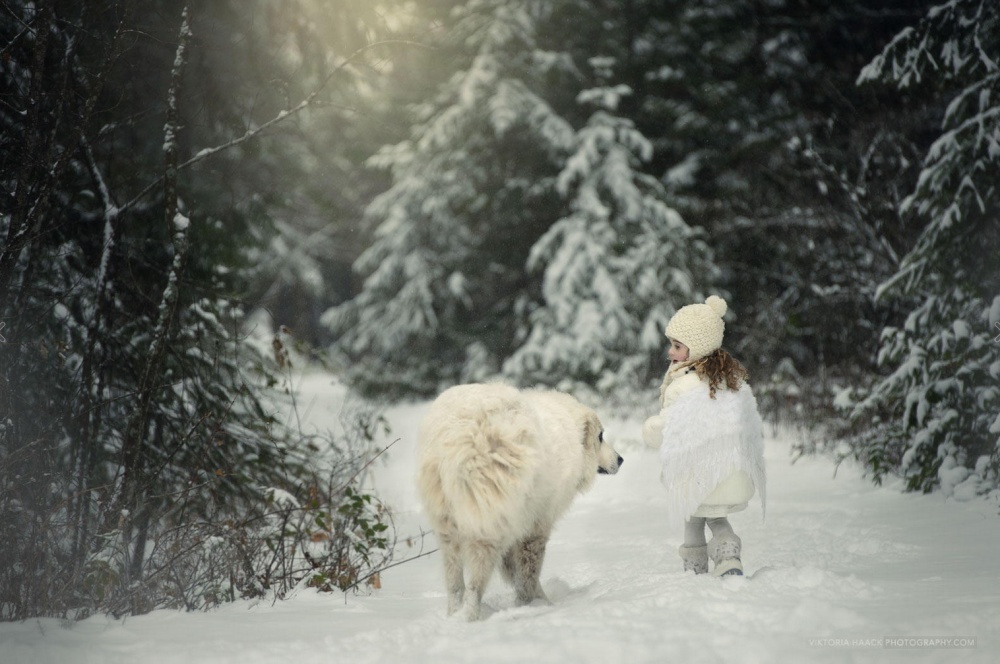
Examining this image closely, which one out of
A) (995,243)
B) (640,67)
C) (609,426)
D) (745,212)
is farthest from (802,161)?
(995,243)

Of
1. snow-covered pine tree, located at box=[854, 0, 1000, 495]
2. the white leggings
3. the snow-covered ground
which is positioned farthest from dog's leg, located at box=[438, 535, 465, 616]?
snow-covered pine tree, located at box=[854, 0, 1000, 495]

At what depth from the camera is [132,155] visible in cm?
623

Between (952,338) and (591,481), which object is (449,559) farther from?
(952,338)

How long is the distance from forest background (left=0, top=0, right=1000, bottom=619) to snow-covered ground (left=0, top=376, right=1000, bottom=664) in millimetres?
741

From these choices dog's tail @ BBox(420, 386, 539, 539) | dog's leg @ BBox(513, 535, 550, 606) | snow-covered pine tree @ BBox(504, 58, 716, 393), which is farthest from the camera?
snow-covered pine tree @ BBox(504, 58, 716, 393)

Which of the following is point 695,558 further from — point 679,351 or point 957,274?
point 957,274

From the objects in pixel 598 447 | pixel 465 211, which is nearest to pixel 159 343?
pixel 598 447

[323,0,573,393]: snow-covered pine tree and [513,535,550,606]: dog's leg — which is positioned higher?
[323,0,573,393]: snow-covered pine tree

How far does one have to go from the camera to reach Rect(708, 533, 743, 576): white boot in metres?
4.14

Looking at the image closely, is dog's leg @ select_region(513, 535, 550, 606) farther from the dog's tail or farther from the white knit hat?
the white knit hat

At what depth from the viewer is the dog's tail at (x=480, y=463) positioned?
12.7 feet

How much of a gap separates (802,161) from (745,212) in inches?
47.5

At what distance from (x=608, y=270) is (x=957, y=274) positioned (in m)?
6.14

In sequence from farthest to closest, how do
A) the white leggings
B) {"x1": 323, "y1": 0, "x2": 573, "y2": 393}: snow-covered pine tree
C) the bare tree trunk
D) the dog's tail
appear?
{"x1": 323, "y1": 0, "x2": 573, "y2": 393}: snow-covered pine tree
the bare tree trunk
the white leggings
the dog's tail
